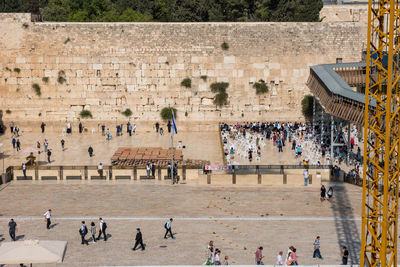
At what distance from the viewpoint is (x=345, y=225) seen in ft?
89.8

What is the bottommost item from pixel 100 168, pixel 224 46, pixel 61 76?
pixel 100 168

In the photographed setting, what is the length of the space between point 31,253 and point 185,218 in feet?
32.8

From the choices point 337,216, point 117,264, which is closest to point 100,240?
point 117,264

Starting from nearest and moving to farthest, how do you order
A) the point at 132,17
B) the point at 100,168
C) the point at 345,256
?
the point at 345,256 < the point at 100,168 < the point at 132,17

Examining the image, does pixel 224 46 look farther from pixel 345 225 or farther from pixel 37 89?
pixel 345 225

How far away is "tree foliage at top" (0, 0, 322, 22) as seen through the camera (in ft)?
179

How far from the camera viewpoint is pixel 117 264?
23141 mm

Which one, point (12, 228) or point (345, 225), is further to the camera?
point (345, 225)

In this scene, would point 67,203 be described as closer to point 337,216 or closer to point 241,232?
point 241,232

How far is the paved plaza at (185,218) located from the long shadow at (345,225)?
0.04 meters

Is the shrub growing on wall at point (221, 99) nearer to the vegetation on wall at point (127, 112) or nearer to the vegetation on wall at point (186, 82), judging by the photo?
the vegetation on wall at point (186, 82)

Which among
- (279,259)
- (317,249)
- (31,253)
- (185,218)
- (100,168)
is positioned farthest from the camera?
(100,168)

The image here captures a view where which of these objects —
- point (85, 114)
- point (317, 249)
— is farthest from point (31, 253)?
point (85, 114)

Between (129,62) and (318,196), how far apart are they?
1962cm
